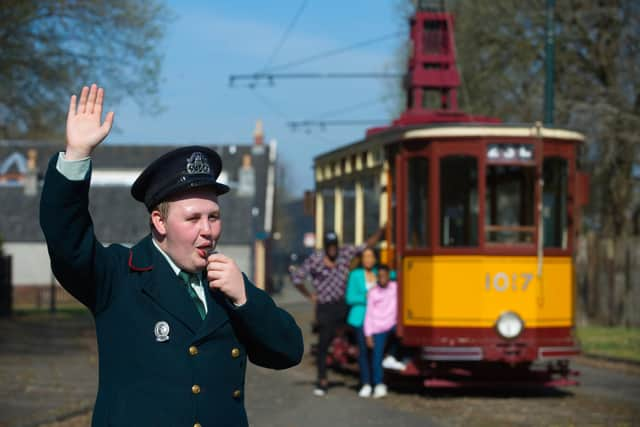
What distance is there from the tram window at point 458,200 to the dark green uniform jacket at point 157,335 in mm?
10237

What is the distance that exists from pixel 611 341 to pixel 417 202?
8600 millimetres

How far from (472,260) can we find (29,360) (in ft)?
25.1

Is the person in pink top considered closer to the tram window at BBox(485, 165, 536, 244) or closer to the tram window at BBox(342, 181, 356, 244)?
the tram window at BBox(485, 165, 536, 244)

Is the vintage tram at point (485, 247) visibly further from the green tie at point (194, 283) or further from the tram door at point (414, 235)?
the green tie at point (194, 283)

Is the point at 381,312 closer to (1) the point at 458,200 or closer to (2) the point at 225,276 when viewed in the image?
(1) the point at 458,200

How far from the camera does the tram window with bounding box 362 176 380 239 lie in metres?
15.4

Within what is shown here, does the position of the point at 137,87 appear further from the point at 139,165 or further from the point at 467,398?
the point at 139,165

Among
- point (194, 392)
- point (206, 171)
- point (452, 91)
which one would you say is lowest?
point (194, 392)

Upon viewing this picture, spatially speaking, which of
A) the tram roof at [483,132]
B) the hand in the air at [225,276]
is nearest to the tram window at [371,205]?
the tram roof at [483,132]

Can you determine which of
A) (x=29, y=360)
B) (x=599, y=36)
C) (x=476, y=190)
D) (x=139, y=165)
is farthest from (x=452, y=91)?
(x=139, y=165)

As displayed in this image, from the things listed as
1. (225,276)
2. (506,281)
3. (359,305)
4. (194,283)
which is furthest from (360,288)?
(225,276)

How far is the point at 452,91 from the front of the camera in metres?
18.1

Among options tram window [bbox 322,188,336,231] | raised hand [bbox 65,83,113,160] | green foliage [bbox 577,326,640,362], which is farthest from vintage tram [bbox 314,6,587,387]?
raised hand [bbox 65,83,113,160]

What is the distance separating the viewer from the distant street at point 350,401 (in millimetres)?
11414
